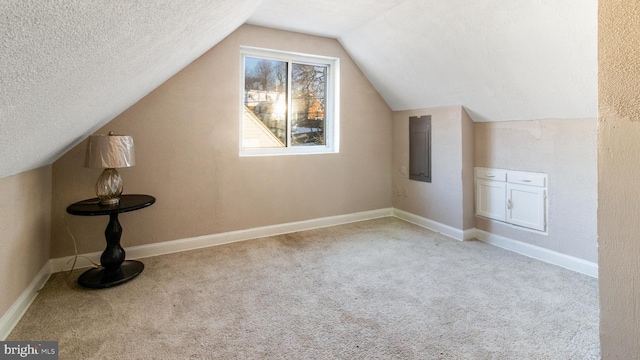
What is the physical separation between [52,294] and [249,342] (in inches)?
64.3

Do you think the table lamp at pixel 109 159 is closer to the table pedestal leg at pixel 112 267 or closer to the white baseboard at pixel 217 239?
the table pedestal leg at pixel 112 267

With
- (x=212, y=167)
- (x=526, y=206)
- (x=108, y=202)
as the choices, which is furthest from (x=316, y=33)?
(x=526, y=206)

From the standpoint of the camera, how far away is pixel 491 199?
341cm

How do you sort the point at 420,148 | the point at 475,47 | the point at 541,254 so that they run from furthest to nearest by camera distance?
the point at 420,148, the point at 541,254, the point at 475,47

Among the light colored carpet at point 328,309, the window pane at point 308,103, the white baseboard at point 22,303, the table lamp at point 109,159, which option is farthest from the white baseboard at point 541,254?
the white baseboard at point 22,303

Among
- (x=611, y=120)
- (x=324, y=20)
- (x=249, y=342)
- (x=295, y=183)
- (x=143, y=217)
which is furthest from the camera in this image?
(x=295, y=183)

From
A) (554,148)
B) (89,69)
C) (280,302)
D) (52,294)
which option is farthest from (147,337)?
(554,148)

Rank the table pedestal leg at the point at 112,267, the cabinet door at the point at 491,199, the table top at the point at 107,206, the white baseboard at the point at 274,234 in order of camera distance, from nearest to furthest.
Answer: the white baseboard at the point at 274,234, the table top at the point at 107,206, the table pedestal leg at the point at 112,267, the cabinet door at the point at 491,199

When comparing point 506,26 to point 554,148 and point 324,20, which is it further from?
point 324,20

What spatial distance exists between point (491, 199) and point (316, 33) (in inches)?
105

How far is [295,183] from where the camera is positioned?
3.86 metres

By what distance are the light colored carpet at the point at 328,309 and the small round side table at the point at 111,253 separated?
9 cm

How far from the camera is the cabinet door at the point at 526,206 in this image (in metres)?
2.97

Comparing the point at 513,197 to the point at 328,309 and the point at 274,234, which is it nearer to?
the point at 328,309
